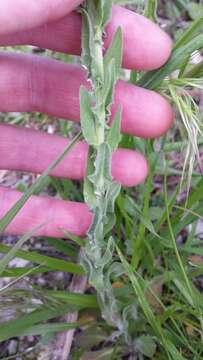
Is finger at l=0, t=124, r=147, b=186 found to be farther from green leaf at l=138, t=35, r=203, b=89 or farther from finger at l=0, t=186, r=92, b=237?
green leaf at l=138, t=35, r=203, b=89

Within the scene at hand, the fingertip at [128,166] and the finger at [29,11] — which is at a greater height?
the finger at [29,11]

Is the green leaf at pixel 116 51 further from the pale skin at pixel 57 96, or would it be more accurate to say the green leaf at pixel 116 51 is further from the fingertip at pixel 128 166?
the fingertip at pixel 128 166

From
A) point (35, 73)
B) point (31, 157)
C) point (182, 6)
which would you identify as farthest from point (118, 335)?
point (182, 6)

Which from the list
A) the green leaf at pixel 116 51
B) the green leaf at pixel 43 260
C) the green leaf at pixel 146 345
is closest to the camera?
the green leaf at pixel 116 51

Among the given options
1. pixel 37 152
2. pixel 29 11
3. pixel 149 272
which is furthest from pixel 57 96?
pixel 149 272

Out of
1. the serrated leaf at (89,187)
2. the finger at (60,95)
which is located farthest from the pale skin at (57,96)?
the serrated leaf at (89,187)

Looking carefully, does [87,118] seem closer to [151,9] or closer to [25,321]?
[151,9]
